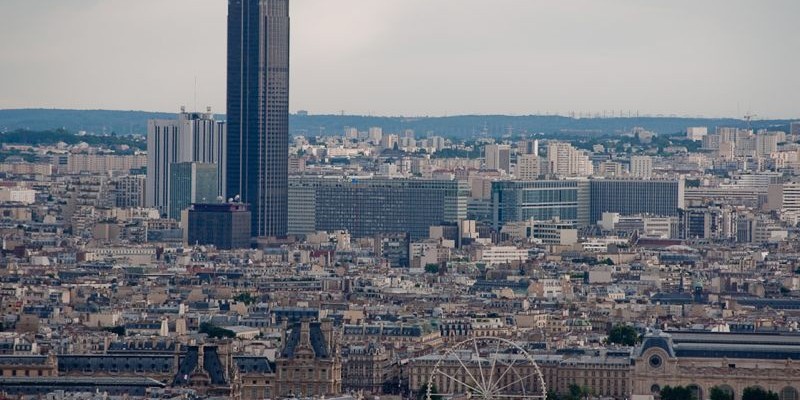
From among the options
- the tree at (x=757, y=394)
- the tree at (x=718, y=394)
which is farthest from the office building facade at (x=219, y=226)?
the tree at (x=757, y=394)

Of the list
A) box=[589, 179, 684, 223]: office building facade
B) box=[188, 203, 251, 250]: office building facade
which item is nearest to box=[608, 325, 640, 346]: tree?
box=[188, 203, 251, 250]: office building facade

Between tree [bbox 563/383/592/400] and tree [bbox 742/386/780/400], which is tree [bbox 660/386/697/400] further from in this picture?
tree [bbox 563/383/592/400]

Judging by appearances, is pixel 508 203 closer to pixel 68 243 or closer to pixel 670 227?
pixel 670 227

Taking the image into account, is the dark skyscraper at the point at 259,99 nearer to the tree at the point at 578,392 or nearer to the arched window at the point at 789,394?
the tree at the point at 578,392

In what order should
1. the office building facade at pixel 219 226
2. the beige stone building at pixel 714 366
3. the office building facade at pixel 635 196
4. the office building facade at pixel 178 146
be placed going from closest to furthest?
the beige stone building at pixel 714 366 < the office building facade at pixel 219 226 < the office building facade at pixel 178 146 < the office building facade at pixel 635 196

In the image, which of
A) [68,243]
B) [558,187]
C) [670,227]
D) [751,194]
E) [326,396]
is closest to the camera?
[326,396]

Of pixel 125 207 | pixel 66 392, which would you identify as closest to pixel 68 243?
pixel 125 207
